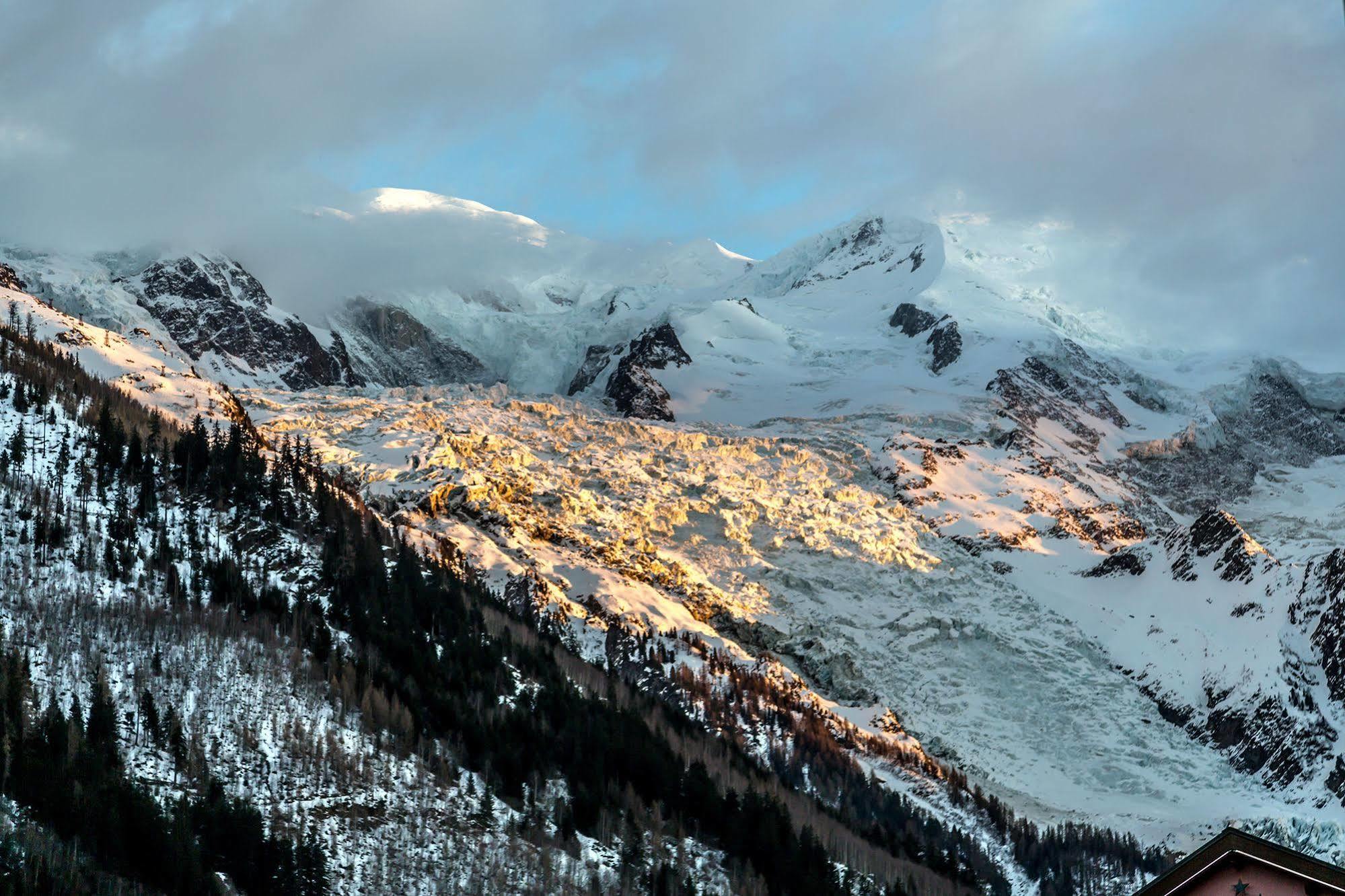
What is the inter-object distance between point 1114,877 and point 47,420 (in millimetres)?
132031

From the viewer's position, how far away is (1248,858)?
2280cm

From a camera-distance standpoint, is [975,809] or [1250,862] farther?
[975,809]

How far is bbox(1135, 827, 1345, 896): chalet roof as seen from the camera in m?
22.0

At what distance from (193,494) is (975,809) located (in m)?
97.9

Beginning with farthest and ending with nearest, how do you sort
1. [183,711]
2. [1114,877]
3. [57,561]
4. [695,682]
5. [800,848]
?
1. [695,682]
2. [1114,877]
3. [57,561]
4. [800,848]
5. [183,711]

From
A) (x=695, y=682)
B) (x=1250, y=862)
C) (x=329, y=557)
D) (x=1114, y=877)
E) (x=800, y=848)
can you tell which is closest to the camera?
(x=1250, y=862)

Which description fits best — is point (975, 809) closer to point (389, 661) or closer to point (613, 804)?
point (613, 804)

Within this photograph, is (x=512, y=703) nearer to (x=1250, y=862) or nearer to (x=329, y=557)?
(x=329, y=557)

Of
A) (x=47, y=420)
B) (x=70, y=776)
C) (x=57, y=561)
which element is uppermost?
(x=47, y=420)

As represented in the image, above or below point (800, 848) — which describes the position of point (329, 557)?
above

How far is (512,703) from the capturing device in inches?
5915

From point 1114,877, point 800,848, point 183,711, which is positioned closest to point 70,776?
point 183,711

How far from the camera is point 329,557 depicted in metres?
169

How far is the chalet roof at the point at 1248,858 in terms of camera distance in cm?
2197
